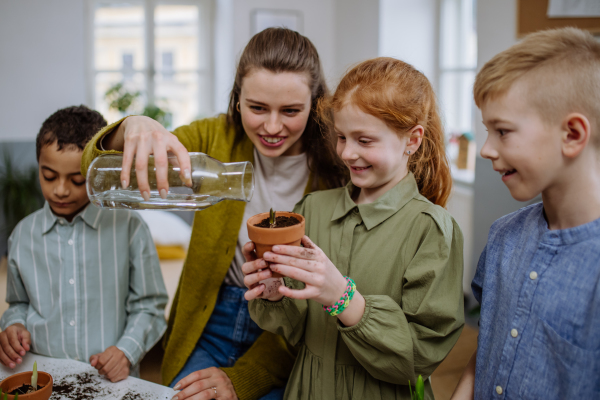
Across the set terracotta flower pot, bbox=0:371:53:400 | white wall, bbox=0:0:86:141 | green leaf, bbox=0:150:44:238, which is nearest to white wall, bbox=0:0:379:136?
white wall, bbox=0:0:86:141

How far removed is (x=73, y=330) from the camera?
136 cm

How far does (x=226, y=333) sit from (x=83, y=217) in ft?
1.81

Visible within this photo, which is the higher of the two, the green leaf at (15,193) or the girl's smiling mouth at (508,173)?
the girl's smiling mouth at (508,173)

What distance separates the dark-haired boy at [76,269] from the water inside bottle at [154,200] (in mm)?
333

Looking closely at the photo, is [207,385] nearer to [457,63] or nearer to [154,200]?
[154,200]

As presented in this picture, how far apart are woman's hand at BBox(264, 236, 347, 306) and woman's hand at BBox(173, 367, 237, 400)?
1.58ft

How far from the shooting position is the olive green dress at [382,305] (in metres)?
0.96

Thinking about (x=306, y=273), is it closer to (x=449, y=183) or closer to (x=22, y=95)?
(x=449, y=183)

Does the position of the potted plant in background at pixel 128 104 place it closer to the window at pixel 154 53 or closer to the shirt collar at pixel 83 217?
the window at pixel 154 53

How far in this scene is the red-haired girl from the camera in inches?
37.5

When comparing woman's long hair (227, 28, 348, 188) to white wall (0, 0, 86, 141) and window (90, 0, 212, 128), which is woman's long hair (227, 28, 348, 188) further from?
window (90, 0, 212, 128)

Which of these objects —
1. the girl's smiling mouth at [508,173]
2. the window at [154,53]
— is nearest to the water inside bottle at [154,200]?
the girl's smiling mouth at [508,173]

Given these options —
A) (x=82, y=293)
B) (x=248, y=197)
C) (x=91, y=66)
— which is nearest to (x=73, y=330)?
(x=82, y=293)

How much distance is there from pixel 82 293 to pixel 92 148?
0.48m
